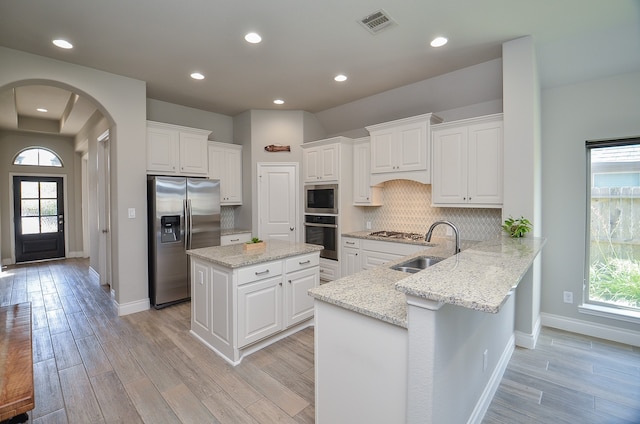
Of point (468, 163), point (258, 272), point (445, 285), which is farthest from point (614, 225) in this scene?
point (258, 272)

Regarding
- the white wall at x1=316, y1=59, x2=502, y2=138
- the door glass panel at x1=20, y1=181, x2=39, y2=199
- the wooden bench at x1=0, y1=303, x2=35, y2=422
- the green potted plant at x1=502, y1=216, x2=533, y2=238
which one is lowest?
the wooden bench at x1=0, y1=303, x2=35, y2=422

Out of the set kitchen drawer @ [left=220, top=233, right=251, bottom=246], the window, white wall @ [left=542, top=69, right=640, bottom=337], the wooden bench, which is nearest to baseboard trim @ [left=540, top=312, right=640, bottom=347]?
white wall @ [left=542, top=69, right=640, bottom=337]

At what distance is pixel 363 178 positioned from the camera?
455cm

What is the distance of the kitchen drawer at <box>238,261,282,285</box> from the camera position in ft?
8.25

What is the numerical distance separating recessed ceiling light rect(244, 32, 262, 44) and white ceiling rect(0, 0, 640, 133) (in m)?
0.06

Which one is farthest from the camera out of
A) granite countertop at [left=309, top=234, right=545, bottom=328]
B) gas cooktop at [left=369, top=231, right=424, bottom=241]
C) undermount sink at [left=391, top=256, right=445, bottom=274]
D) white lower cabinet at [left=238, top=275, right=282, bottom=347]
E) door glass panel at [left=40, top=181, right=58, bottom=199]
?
door glass panel at [left=40, top=181, right=58, bottom=199]

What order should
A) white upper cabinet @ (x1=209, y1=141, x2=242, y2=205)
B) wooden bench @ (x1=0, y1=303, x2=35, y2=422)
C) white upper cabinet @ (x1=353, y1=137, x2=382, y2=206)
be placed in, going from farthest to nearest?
white upper cabinet @ (x1=209, y1=141, x2=242, y2=205) → white upper cabinet @ (x1=353, y1=137, x2=382, y2=206) → wooden bench @ (x1=0, y1=303, x2=35, y2=422)

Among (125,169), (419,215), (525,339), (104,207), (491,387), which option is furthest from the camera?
(104,207)

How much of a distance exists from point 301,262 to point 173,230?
206 centimetres

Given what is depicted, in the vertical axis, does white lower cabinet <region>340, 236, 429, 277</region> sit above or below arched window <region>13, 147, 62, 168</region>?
below

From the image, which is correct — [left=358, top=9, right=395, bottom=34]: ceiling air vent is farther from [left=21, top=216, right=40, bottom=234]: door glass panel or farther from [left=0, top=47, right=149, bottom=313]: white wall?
[left=21, top=216, right=40, bottom=234]: door glass panel

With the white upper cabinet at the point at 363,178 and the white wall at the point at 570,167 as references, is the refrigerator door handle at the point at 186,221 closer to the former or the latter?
the white upper cabinet at the point at 363,178

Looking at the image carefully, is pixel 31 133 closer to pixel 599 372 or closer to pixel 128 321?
pixel 128 321

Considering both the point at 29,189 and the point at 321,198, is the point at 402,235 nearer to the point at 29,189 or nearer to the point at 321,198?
the point at 321,198
